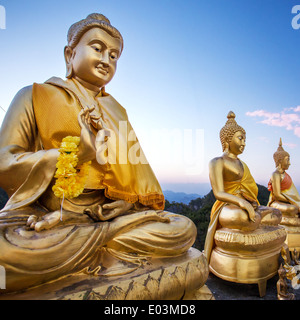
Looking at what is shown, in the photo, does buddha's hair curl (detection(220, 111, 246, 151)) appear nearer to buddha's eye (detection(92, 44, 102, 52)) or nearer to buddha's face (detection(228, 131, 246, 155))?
buddha's face (detection(228, 131, 246, 155))

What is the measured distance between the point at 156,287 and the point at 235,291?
1755 mm

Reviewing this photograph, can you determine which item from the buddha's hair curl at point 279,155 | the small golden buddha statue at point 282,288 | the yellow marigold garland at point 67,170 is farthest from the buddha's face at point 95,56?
the buddha's hair curl at point 279,155

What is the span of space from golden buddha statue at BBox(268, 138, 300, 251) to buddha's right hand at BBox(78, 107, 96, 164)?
400 centimetres

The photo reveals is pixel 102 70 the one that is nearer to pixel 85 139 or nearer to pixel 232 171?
pixel 85 139

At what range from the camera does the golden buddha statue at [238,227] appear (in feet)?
9.25

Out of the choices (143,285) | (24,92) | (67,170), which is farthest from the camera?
(24,92)

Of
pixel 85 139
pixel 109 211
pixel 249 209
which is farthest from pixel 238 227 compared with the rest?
pixel 85 139

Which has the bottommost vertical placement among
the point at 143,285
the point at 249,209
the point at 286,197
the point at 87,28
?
the point at 286,197

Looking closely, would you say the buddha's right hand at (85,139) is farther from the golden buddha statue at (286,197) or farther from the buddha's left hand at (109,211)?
the golden buddha statue at (286,197)

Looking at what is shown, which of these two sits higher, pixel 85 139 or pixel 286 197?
pixel 85 139

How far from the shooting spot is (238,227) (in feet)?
9.68

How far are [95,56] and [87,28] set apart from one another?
0.34 metres

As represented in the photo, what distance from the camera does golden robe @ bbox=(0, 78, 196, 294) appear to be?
1573 mm
